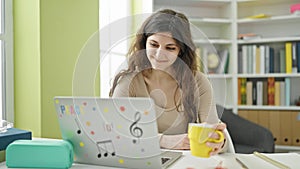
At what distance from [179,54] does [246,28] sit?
8.92ft

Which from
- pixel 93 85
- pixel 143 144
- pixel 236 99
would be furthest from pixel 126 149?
pixel 236 99

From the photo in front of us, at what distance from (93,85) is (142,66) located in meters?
0.16

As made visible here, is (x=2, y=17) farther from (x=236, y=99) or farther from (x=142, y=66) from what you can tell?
(x=236, y=99)

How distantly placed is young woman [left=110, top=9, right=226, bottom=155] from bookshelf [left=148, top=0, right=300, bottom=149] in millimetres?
2122

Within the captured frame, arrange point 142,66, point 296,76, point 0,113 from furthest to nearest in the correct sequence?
point 296,76 < point 0,113 < point 142,66

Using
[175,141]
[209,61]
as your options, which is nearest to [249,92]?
[175,141]

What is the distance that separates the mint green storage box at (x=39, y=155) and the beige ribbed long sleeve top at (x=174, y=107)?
190 mm

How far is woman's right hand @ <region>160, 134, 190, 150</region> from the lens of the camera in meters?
1.00

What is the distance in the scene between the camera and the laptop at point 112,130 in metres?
0.77

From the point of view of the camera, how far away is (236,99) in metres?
3.18

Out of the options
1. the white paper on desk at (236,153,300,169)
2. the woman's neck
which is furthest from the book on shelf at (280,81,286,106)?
the woman's neck

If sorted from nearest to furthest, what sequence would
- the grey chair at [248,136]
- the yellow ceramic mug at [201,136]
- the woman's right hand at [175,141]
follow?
the yellow ceramic mug at [201,136]
the woman's right hand at [175,141]
the grey chair at [248,136]

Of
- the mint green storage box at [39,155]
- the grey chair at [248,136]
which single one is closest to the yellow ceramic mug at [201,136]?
the mint green storage box at [39,155]

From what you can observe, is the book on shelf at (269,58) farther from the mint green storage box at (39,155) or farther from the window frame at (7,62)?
the mint green storage box at (39,155)
